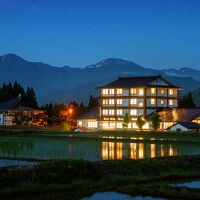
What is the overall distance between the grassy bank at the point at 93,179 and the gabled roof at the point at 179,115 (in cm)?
3949

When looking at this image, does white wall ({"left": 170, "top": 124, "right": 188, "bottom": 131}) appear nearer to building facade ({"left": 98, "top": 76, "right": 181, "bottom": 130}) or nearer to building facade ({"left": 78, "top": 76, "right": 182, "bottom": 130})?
building facade ({"left": 78, "top": 76, "right": 182, "bottom": 130})

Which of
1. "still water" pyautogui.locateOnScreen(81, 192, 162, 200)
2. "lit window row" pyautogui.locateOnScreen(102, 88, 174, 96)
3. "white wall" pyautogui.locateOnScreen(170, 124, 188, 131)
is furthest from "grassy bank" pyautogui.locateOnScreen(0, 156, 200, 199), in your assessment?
"lit window row" pyautogui.locateOnScreen(102, 88, 174, 96)

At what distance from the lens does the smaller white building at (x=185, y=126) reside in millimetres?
56094

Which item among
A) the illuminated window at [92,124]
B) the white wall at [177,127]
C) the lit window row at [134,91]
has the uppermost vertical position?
the lit window row at [134,91]

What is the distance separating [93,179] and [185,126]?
39.6m

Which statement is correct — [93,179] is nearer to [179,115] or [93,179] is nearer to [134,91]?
[179,115]

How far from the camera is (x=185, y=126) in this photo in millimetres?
56219

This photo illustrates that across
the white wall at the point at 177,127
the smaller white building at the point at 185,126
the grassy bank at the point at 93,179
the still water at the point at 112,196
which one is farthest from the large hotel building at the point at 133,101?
the still water at the point at 112,196

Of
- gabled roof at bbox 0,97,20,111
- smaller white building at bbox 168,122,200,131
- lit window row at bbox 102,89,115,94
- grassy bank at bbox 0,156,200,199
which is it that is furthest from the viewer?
gabled roof at bbox 0,97,20,111

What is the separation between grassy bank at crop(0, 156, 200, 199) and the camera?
16.4 m

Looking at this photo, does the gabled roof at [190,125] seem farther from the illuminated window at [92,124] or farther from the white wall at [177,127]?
the illuminated window at [92,124]

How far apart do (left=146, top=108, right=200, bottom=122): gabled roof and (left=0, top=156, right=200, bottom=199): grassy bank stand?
39492 millimetres

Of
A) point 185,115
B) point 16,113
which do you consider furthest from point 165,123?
point 16,113

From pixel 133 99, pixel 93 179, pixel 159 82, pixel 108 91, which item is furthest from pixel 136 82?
pixel 93 179
